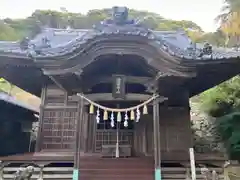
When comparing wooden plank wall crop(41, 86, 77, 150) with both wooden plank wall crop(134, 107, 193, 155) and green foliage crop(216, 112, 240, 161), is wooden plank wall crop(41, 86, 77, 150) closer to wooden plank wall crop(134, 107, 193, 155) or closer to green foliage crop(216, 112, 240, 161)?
wooden plank wall crop(134, 107, 193, 155)

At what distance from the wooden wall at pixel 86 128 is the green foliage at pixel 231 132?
9.18ft

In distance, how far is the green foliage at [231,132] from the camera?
35.2 ft

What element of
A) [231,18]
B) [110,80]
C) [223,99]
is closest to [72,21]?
[231,18]

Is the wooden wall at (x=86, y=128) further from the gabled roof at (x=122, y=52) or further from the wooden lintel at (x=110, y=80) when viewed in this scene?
the gabled roof at (x=122, y=52)

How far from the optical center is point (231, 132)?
37.9 feet

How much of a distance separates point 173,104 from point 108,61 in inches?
133

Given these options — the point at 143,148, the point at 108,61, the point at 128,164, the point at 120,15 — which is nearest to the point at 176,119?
the point at 143,148

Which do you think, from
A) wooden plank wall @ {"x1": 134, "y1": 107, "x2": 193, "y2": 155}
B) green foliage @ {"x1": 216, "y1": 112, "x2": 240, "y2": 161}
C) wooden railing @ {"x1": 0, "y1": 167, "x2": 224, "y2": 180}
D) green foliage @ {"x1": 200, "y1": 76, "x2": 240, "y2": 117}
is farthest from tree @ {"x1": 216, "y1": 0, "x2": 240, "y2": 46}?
wooden railing @ {"x1": 0, "y1": 167, "x2": 224, "y2": 180}

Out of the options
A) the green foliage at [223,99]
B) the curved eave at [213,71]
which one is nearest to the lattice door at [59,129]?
the curved eave at [213,71]

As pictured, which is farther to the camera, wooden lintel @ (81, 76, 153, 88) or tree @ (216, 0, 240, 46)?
tree @ (216, 0, 240, 46)

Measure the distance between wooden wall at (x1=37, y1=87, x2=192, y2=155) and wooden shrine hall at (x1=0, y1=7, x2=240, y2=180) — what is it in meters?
0.04

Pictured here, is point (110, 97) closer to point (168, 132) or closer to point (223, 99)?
point (168, 132)

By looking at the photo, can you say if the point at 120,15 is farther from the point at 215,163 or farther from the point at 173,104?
the point at 215,163

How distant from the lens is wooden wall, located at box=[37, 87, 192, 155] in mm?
9039
